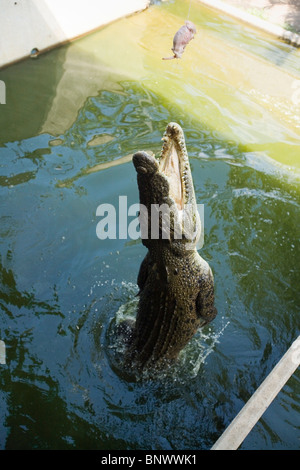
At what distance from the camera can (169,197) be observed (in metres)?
3.47

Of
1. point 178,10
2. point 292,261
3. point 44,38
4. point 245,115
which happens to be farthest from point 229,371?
point 178,10

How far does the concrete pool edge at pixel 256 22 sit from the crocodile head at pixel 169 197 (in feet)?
27.0

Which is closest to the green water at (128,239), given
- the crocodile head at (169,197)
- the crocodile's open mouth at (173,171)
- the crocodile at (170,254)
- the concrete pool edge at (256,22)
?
the crocodile at (170,254)

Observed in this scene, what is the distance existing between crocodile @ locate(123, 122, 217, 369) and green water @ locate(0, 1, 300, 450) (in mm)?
720

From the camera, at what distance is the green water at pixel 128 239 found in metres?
4.21

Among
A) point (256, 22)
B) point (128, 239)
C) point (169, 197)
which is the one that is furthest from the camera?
point (256, 22)

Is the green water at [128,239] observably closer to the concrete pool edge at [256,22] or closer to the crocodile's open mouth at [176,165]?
the concrete pool edge at [256,22]

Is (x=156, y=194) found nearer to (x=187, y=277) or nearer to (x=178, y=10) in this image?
(x=187, y=277)

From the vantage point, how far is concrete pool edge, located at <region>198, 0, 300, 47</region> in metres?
10.4

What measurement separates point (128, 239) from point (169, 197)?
235cm

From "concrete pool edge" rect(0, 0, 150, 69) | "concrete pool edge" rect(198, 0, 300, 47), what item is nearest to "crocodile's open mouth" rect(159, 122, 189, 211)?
"concrete pool edge" rect(0, 0, 150, 69)

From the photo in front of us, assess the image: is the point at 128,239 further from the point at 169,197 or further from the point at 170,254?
the point at 169,197

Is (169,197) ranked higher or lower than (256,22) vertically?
lower

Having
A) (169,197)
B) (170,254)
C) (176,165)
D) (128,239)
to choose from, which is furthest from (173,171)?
(128,239)
